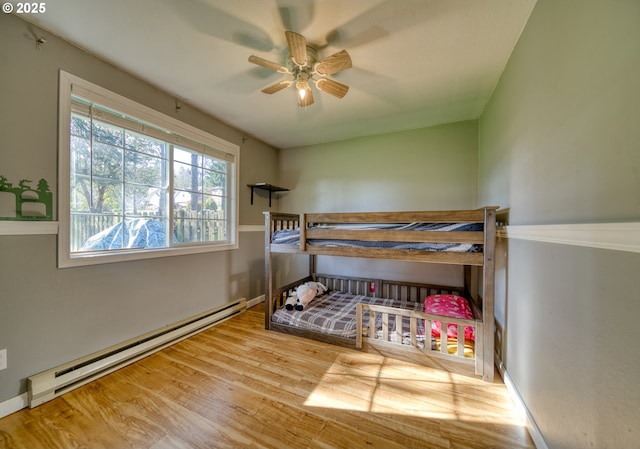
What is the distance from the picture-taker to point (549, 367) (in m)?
1.10

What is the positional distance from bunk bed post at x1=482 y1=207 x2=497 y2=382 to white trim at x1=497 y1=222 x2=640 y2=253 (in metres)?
0.41

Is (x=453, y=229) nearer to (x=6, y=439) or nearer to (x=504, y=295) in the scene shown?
(x=504, y=295)

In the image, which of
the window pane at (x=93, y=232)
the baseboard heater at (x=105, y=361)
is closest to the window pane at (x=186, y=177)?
the window pane at (x=93, y=232)

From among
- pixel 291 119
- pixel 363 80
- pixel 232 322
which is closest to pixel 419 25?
pixel 363 80

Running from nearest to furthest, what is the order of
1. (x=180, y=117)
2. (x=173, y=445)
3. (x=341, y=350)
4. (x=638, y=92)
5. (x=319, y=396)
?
(x=638, y=92) → (x=173, y=445) → (x=319, y=396) → (x=341, y=350) → (x=180, y=117)

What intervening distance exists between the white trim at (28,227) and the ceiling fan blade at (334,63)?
208cm

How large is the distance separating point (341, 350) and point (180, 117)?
111 inches

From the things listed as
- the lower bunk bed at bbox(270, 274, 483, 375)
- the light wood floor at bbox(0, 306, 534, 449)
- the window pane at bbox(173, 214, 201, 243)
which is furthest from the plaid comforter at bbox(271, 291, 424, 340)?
the window pane at bbox(173, 214, 201, 243)

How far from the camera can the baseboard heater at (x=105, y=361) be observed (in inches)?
57.7

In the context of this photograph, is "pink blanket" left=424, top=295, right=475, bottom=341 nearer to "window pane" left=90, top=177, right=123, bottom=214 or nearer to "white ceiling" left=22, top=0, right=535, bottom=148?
"white ceiling" left=22, top=0, right=535, bottom=148

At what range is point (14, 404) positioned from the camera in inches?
55.0

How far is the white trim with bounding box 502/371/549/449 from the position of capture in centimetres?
116

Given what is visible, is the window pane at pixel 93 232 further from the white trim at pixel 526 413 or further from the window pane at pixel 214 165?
the white trim at pixel 526 413

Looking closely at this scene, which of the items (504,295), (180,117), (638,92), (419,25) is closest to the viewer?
(638,92)
